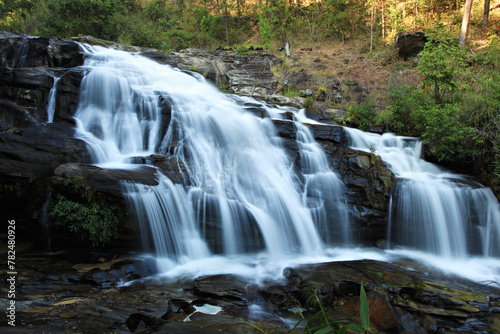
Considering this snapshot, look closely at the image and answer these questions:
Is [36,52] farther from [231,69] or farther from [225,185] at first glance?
[225,185]

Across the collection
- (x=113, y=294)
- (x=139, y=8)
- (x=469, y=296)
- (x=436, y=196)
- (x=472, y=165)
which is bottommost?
(x=469, y=296)

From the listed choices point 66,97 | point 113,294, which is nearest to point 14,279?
point 113,294

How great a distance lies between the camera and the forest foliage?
9.58 meters

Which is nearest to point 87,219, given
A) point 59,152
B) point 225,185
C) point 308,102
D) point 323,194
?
point 59,152

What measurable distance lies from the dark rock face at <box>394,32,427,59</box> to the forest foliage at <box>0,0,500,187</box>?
3.20ft

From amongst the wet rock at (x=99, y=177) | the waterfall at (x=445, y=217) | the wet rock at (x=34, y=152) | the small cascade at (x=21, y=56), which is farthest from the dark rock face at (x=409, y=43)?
the small cascade at (x=21, y=56)

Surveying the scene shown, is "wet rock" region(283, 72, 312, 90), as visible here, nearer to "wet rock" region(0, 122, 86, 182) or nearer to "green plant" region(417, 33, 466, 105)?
"green plant" region(417, 33, 466, 105)

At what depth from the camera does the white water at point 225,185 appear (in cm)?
670

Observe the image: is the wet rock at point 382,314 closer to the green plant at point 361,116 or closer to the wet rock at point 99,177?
the wet rock at point 99,177

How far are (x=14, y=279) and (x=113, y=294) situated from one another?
5.43ft

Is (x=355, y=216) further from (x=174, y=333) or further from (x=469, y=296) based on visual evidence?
(x=174, y=333)

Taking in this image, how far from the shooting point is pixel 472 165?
9609 mm

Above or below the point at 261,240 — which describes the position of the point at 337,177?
above

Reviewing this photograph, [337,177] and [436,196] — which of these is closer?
[436,196]
